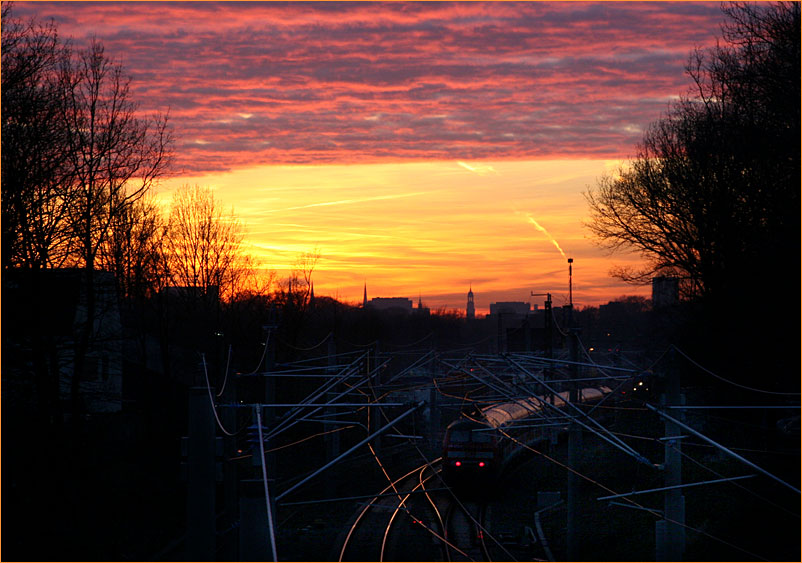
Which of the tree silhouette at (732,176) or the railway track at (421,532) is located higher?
the tree silhouette at (732,176)

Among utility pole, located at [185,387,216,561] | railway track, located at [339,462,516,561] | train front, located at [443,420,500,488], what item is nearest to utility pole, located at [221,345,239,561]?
utility pole, located at [185,387,216,561]

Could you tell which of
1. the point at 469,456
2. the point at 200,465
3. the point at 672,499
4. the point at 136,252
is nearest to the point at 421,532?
the point at 469,456

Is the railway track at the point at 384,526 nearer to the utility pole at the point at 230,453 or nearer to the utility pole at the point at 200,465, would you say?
the utility pole at the point at 230,453

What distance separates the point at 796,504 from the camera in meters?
17.7

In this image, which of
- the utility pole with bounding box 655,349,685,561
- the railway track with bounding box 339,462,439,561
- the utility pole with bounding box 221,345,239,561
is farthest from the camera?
the railway track with bounding box 339,462,439,561

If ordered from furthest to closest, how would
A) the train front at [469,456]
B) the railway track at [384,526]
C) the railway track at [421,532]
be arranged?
the train front at [469,456], the railway track at [384,526], the railway track at [421,532]

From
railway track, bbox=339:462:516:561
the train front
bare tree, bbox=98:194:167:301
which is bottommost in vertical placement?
railway track, bbox=339:462:516:561

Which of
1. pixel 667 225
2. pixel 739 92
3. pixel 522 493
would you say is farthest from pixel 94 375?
pixel 739 92

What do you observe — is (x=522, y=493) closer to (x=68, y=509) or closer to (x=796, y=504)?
(x=796, y=504)

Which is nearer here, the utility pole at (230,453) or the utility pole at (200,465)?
the utility pole at (200,465)

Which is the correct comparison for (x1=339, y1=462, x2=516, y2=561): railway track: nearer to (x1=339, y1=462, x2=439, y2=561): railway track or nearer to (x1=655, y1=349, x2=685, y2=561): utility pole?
(x1=339, y1=462, x2=439, y2=561): railway track

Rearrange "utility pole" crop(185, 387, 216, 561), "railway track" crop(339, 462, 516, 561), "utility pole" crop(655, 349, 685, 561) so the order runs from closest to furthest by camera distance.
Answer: "utility pole" crop(185, 387, 216, 561), "utility pole" crop(655, 349, 685, 561), "railway track" crop(339, 462, 516, 561)

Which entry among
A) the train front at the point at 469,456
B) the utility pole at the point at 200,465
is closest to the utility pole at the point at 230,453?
the utility pole at the point at 200,465

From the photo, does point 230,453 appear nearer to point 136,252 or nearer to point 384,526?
point 384,526
